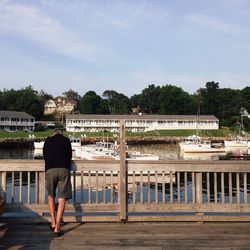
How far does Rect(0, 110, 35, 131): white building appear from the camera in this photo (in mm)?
123075

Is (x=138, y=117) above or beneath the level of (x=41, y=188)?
above

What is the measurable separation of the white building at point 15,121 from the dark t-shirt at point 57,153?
390 ft

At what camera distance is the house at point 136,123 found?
13000 centimetres

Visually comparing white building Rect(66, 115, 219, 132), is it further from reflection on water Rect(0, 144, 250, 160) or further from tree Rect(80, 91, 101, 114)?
reflection on water Rect(0, 144, 250, 160)

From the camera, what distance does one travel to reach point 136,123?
13138 centimetres

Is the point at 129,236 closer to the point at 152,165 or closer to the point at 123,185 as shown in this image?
the point at 123,185

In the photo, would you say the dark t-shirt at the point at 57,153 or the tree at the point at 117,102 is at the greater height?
the tree at the point at 117,102

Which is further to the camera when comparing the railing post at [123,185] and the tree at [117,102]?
the tree at [117,102]

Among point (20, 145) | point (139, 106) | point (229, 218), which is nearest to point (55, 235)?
point (229, 218)

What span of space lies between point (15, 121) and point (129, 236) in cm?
12359

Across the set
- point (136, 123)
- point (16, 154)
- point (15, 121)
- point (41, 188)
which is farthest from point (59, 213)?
point (136, 123)

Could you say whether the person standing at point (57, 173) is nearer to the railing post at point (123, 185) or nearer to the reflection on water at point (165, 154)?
the railing post at point (123, 185)

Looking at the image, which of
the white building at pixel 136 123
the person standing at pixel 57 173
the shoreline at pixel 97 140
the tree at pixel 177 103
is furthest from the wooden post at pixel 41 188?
the tree at pixel 177 103

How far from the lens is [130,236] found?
7.34 metres
